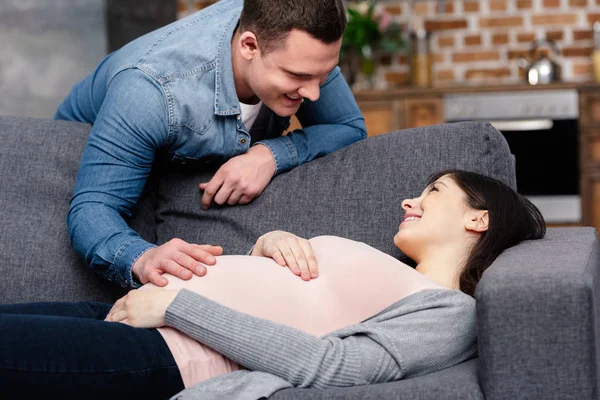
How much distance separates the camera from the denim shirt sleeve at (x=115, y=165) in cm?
182

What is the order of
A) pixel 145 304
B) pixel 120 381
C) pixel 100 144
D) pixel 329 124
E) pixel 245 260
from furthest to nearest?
1. pixel 329 124
2. pixel 100 144
3. pixel 245 260
4. pixel 145 304
5. pixel 120 381

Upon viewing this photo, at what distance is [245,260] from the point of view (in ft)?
5.33

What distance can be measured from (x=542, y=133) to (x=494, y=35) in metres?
0.82

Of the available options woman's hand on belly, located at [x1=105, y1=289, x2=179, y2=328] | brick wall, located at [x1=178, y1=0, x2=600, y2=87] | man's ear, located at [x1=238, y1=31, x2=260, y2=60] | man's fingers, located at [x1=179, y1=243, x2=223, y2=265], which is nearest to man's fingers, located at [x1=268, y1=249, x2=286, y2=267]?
man's fingers, located at [x1=179, y1=243, x2=223, y2=265]

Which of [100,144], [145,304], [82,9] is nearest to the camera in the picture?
[145,304]

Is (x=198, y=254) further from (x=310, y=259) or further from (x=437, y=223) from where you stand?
(x=437, y=223)

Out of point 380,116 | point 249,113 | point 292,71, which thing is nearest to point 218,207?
point 249,113

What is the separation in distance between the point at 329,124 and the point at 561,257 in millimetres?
908

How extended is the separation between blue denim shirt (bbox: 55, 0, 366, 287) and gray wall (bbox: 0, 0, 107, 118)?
146 cm

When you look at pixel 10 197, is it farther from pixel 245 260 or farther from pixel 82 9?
pixel 82 9

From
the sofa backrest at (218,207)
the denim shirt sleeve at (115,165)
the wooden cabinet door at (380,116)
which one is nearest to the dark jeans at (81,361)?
the denim shirt sleeve at (115,165)

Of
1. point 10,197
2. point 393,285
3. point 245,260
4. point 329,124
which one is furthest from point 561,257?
point 10,197

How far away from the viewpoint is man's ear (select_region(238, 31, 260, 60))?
195cm

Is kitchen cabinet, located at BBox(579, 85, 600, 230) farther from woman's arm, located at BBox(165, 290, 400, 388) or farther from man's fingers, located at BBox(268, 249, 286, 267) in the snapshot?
woman's arm, located at BBox(165, 290, 400, 388)
